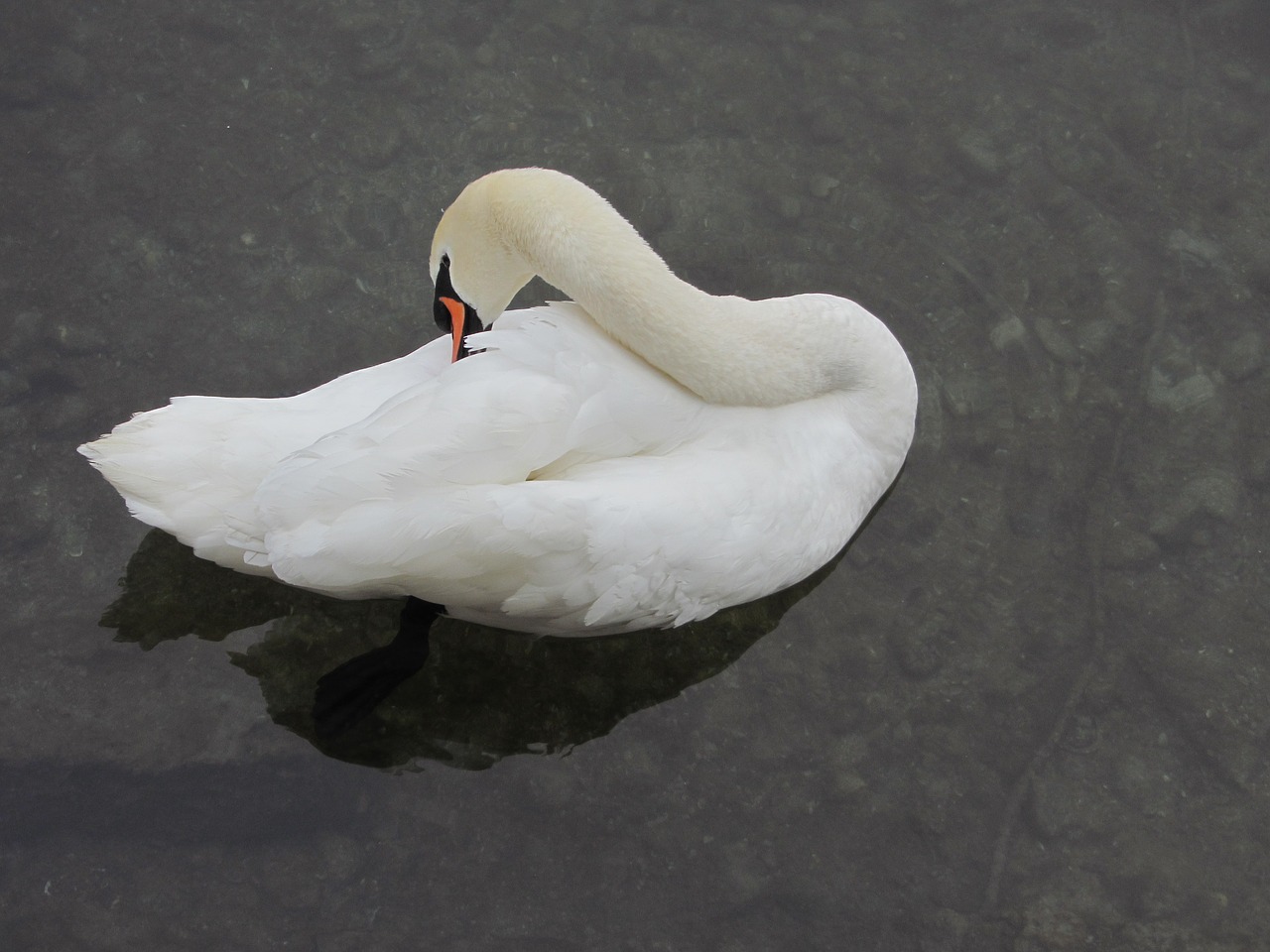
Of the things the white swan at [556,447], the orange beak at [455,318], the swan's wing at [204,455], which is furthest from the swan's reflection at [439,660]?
the orange beak at [455,318]

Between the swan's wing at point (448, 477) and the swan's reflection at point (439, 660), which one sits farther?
the swan's reflection at point (439, 660)

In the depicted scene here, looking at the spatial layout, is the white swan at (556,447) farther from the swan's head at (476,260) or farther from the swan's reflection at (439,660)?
the swan's reflection at (439,660)

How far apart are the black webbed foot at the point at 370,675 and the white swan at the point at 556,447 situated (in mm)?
207

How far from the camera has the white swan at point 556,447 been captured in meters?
3.74

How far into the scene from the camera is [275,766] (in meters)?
4.26

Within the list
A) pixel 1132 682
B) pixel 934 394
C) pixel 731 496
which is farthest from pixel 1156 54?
pixel 731 496

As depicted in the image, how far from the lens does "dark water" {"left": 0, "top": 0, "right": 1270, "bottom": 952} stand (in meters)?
4.11

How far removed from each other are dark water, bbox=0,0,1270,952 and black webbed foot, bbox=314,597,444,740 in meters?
0.08

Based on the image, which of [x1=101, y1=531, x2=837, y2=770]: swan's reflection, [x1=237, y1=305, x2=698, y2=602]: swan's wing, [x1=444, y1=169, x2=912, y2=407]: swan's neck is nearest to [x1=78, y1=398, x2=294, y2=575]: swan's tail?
[x1=237, y1=305, x2=698, y2=602]: swan's wing

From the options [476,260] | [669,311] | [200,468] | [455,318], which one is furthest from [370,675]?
[669,311]

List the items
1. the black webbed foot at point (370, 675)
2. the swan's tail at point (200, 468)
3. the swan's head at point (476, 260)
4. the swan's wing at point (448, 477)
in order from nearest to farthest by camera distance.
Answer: the swan's wing at point (448, 477), the swan's tail at point (200, 468), the swan's head at point (476, 260), the black webbed foot at point (370, 675)

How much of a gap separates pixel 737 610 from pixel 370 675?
4.33 ft

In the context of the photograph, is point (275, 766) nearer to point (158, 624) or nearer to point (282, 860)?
point (282, 860)

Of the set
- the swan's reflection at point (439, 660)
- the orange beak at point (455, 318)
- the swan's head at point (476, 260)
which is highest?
the swan's head at point (476, 260)
